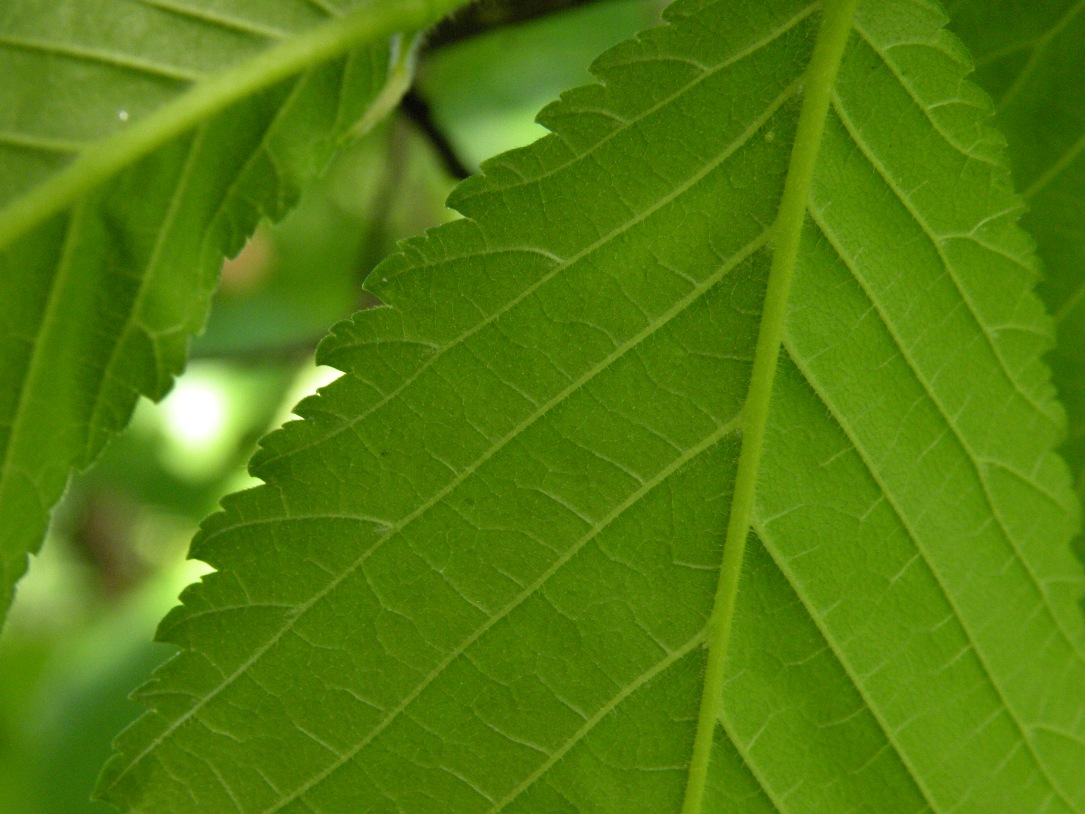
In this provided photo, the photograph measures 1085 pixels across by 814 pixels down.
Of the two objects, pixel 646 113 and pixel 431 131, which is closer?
pixel 646 113

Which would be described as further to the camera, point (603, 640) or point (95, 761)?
point (95, 761)

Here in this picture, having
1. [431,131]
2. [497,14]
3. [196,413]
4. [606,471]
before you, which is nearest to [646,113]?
[606,471]

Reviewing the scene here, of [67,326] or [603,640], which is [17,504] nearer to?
[67,326]

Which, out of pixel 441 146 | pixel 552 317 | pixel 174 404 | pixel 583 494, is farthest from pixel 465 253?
pixel 174 404

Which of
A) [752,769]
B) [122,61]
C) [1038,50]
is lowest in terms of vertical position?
[752,769]

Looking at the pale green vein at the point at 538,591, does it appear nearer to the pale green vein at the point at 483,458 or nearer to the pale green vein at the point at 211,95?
the pale green vein at the point at 483,458

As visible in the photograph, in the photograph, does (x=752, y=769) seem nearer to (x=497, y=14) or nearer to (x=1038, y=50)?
(x=1038, y=50)
